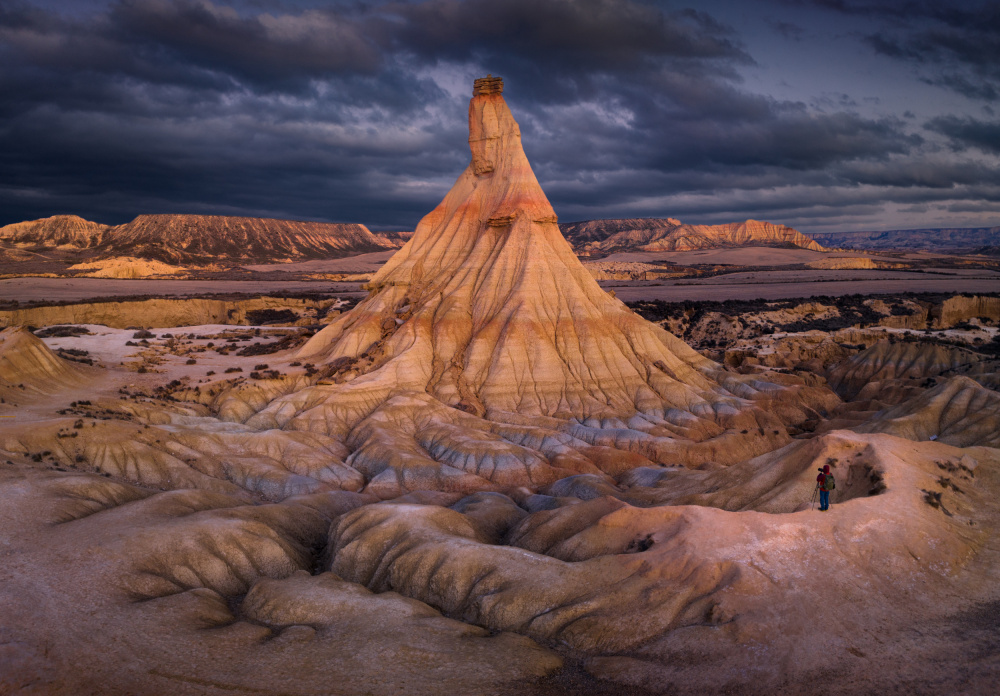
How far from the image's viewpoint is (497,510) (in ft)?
110

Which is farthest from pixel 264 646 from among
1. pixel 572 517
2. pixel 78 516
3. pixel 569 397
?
pixel 569 397

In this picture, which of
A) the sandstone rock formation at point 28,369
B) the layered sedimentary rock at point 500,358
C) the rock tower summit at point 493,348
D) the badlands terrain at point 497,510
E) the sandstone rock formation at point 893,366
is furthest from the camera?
the sandstone rock formation at point 893,366

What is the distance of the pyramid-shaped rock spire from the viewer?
2061 inches

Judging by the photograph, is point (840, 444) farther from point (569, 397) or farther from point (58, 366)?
point (58, 366)

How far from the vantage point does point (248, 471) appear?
38.6 meters

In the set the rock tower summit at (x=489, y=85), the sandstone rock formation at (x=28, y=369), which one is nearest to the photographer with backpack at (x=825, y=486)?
the sandstone rock formation at (x=28, y=369)

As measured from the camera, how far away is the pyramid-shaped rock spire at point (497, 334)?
52.3 meters

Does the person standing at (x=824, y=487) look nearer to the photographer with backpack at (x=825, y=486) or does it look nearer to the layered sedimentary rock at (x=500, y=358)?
the photographer with backpack at (x=825, y=486)

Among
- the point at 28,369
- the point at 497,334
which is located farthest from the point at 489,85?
the point at 28,369

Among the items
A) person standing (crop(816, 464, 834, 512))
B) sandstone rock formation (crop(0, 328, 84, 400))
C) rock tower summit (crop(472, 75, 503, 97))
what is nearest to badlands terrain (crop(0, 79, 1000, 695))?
sandstone rock formation (crop(0, 328, 84, 400))

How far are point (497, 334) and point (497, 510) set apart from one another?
86.1ft

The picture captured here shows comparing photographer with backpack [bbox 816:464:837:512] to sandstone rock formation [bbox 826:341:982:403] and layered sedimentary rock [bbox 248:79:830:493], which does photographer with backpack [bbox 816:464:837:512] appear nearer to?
layered sedimentary rock [bbox 248:79:830:493]

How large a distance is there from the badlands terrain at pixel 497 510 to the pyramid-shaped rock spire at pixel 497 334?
314 mm

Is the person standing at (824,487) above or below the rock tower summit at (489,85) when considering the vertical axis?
below
